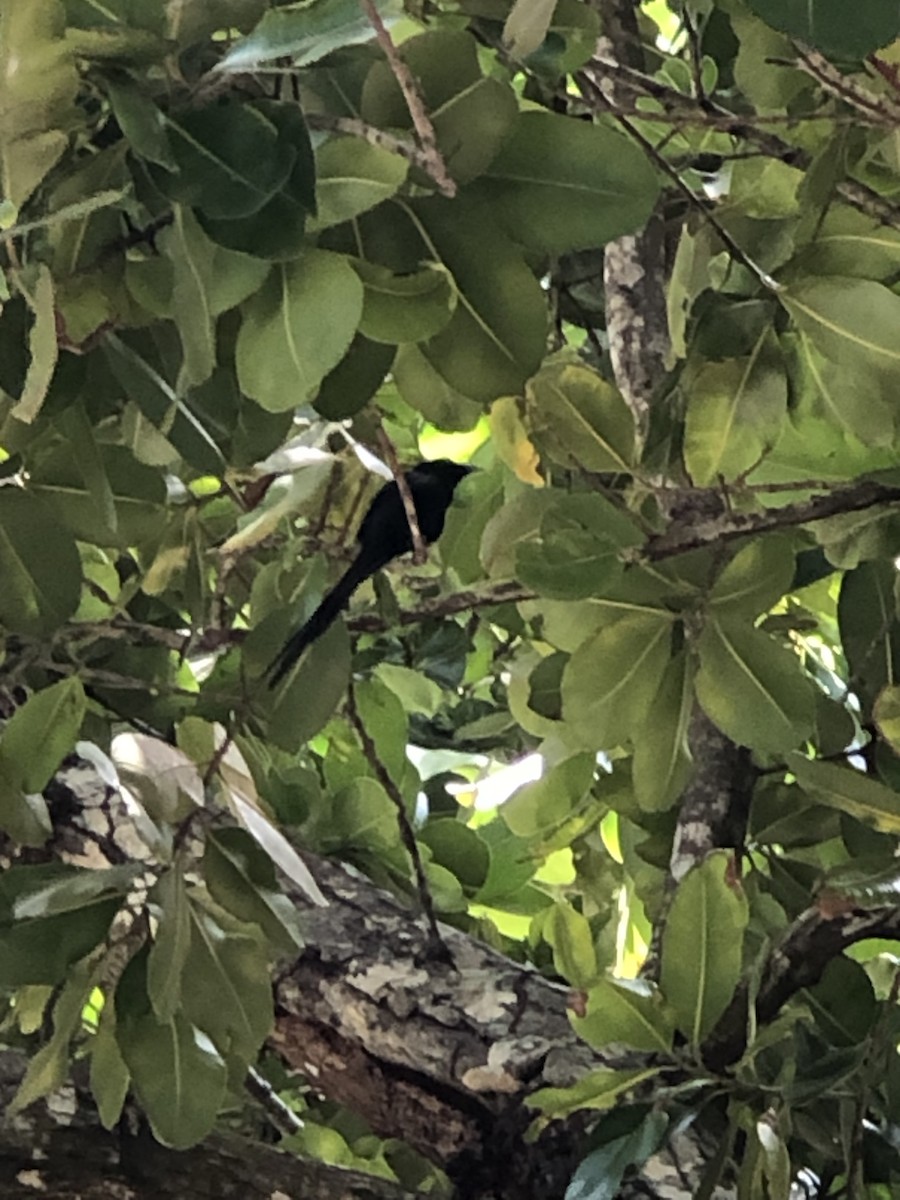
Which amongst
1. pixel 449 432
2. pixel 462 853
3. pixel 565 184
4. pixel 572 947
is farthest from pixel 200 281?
pixel 462 853

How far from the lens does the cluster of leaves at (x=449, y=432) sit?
52 cm

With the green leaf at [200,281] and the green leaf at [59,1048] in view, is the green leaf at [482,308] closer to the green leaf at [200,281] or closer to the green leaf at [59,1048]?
the green leaf at [200,281]

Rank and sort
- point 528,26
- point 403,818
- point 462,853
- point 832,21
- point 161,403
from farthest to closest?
point 462,853 < point 403,818 < point 161,403 < point 528,26 < point 832,21

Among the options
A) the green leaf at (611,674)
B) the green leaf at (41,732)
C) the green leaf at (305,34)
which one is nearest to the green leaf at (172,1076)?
the green leaf at (41,732)

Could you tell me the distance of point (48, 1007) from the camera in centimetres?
92

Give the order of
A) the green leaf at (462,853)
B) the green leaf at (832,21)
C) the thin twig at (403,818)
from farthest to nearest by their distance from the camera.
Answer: the green leaf at (462,853) < the thin twig at (403,818) < the green leaf at (832,21)

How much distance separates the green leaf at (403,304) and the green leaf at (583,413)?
18cm

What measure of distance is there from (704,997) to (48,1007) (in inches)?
17.4

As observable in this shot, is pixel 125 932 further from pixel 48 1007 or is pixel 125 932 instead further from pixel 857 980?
pixel 857 980

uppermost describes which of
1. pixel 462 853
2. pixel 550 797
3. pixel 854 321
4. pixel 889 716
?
pixel 854 321

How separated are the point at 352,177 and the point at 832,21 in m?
0.19

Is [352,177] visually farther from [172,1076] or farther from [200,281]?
[172,1076]

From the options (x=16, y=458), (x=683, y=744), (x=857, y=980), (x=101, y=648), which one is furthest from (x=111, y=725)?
(x=857, y=980)

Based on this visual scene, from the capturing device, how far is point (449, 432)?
0.78 metres
